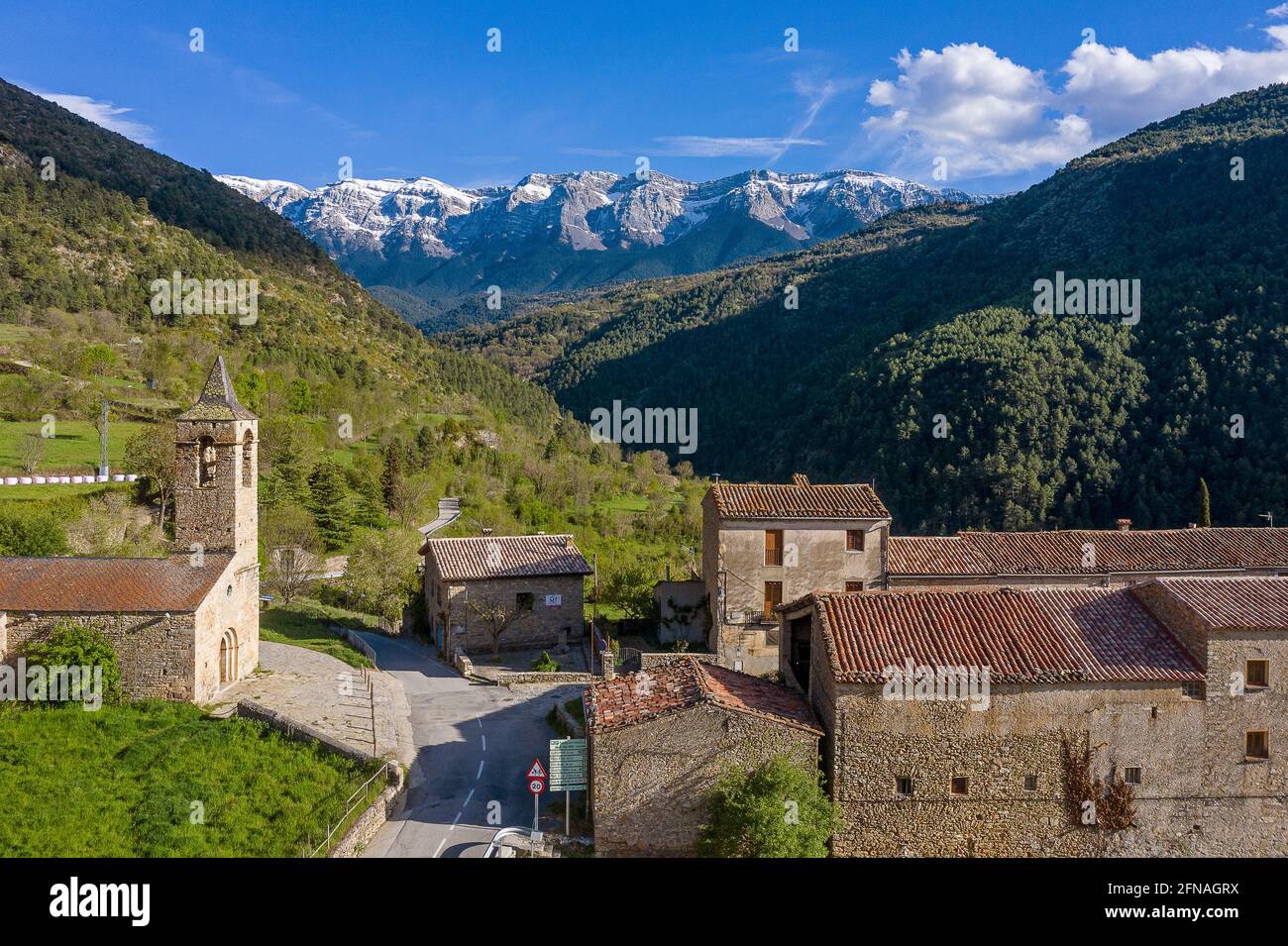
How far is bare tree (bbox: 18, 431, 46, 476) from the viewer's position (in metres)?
46.7

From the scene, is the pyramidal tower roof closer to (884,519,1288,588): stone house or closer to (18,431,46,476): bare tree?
(884,519,1288,588): stone house

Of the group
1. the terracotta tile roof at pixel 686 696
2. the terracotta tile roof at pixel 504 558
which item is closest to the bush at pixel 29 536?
the terracotta tile roof at pixel 504 558

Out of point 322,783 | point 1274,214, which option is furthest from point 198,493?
point 1274,214

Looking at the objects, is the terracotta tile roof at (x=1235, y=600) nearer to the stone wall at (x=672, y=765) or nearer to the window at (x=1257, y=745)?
the window at (x=1257, y=745)

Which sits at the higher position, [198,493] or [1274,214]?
[1274,214]

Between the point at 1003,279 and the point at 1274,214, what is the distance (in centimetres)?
2856

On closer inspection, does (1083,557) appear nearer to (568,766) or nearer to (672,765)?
(672,765)

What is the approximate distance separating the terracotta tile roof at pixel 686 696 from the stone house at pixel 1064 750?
137cm

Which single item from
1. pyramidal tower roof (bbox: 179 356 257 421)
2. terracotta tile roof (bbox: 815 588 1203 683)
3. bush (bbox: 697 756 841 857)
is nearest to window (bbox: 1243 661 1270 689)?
terracotta tile roof (bbox: 815 588 1203 683)

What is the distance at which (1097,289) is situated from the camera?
9525 centimetres

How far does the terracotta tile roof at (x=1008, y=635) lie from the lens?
17391 millimetres

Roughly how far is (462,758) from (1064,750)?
13835mm
